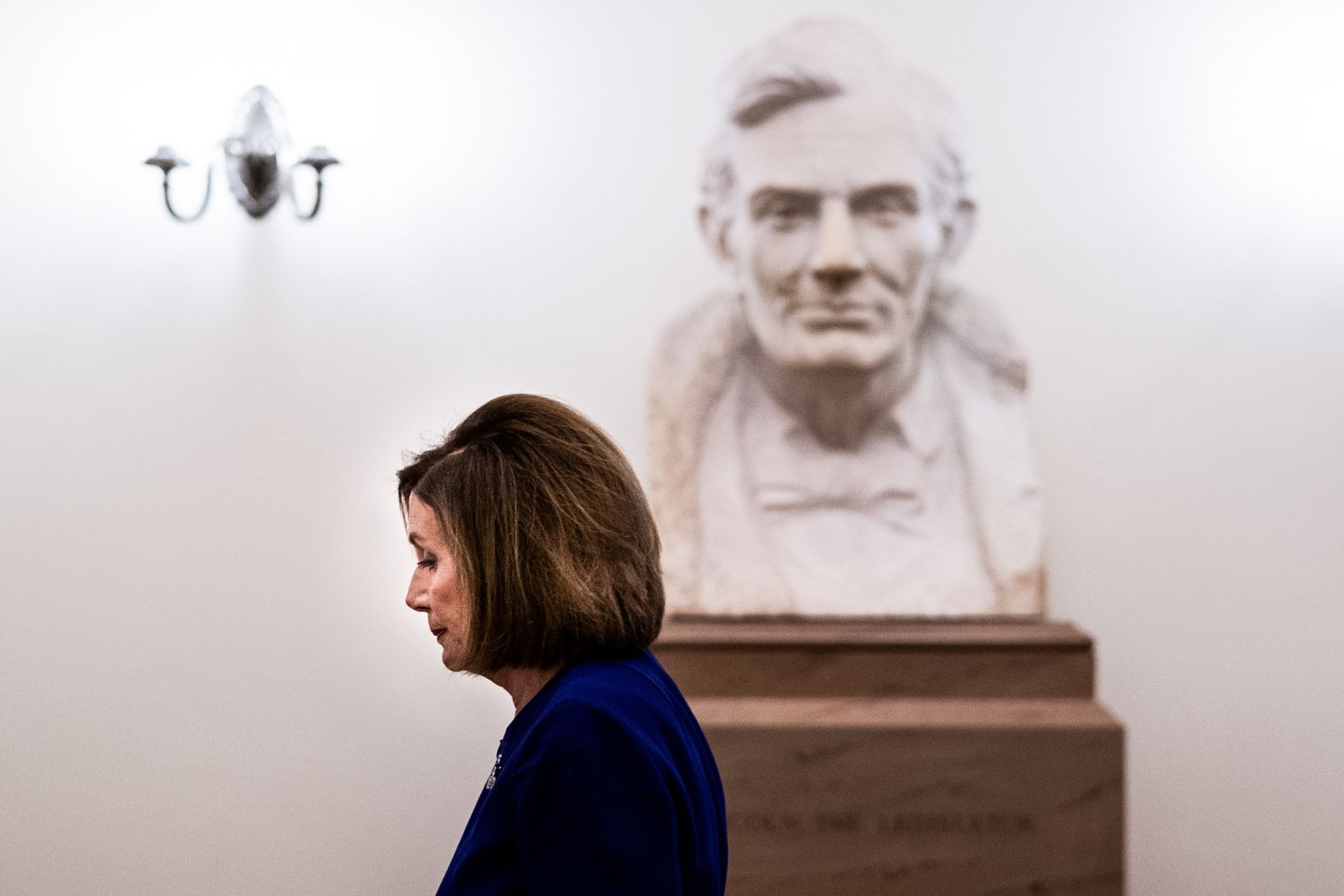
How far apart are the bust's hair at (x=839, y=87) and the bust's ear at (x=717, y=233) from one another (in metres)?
0.03

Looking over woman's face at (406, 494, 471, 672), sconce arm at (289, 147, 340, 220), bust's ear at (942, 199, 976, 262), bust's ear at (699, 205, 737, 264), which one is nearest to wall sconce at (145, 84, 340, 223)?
sconce arm at (289, 147, 340, 220)

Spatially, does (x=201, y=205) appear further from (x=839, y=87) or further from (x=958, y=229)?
(x=958, y=229)

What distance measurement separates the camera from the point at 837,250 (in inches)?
127

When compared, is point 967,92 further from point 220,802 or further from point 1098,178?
point 220,802

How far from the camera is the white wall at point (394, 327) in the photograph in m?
3.95

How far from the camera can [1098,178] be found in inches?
156

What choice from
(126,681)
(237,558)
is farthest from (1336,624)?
(126,681)

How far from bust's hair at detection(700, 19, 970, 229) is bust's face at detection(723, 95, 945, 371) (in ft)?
0.10

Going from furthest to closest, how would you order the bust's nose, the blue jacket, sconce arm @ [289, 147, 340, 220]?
sconce arm @ [289, 147, 340, 220] → the bust's nose → the blue jacket

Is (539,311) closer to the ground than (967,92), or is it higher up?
closer to the ground

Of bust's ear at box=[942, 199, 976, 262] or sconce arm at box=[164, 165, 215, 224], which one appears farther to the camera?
sconce arm at box=[164, 165, 215, 224]

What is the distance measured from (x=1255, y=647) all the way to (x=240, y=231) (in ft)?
10.1

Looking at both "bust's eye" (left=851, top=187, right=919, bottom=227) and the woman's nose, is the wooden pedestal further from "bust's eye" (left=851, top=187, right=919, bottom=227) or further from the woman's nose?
the woman's nose

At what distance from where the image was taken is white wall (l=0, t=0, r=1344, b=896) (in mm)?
3947
